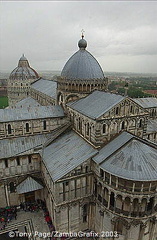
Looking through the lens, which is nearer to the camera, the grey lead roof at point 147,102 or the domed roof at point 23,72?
the grey lead roof at point 147,102

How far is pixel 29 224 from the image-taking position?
3091 cm

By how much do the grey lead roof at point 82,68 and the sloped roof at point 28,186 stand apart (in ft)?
64.7

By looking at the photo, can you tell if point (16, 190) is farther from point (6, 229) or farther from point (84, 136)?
point (84, 136)

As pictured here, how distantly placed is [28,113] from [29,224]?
61.1 ft

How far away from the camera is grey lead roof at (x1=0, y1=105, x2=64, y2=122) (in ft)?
112

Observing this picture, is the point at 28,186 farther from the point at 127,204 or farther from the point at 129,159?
the point at 129,159

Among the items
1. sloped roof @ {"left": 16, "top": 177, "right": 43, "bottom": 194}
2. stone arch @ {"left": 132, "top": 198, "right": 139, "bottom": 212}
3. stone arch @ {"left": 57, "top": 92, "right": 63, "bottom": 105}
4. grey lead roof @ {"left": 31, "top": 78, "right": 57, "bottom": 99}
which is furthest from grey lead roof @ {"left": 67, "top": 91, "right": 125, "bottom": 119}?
sloped roof @ {"left": 16, "top": 177, "right": 43, "bottom": 194}

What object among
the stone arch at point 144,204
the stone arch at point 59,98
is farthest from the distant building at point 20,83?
the stone arch at point 144,204

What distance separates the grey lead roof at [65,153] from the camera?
26.5 m

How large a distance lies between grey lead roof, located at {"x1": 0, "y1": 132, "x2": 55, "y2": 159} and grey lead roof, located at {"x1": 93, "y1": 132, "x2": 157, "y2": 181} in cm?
1230

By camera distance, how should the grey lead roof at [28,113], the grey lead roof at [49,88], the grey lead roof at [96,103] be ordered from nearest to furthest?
the grey lead roof at [96,103]
the grey lead roof at [28,113]
the grey lead roof at [49,88]

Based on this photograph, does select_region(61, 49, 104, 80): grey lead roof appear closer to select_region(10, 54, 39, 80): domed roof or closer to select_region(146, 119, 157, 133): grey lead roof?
select_region(146, 119, 157, 133): grey lead roof

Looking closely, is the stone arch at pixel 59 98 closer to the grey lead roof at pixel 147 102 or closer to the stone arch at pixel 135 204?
the stone arch at pixel 135 204

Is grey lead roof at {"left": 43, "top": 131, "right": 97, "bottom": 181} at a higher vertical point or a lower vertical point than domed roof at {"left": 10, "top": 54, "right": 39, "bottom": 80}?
lower
